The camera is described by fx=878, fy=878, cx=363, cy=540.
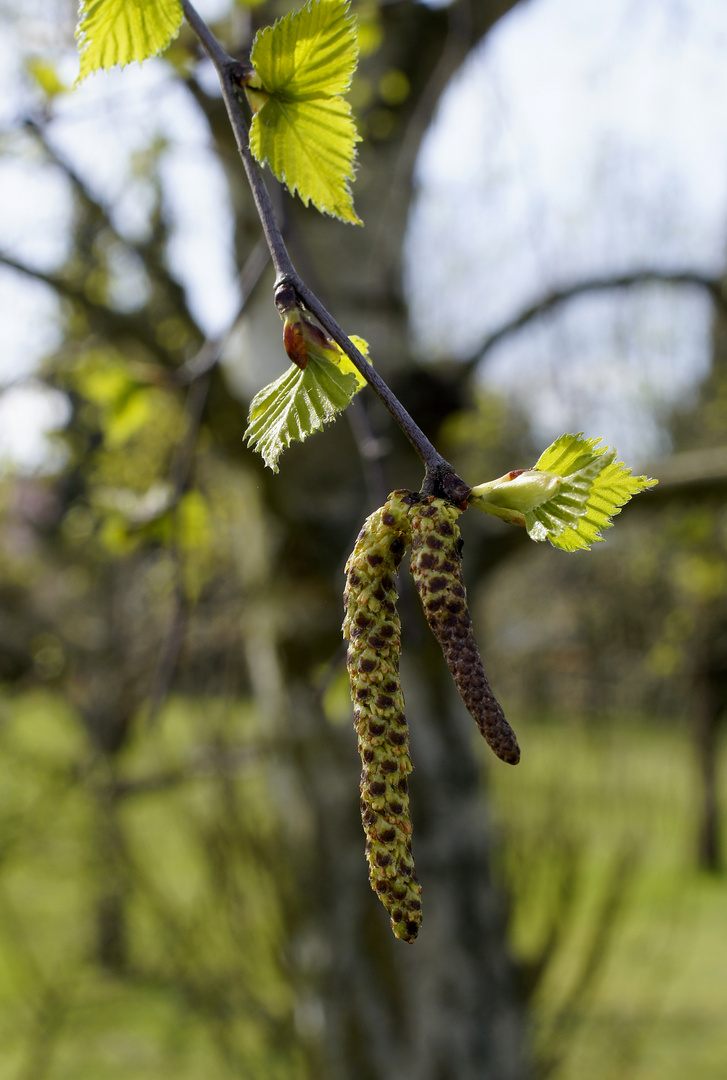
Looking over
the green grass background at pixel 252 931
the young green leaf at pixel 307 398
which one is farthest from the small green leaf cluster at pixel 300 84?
the green grass background at pixel 252 931

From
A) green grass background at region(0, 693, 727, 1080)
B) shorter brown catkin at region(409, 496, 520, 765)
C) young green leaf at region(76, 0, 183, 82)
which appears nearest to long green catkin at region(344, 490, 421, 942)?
shorter brown catkin at region(409, 496, 520, 765)

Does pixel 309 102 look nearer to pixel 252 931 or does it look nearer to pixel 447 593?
pixel 447 593

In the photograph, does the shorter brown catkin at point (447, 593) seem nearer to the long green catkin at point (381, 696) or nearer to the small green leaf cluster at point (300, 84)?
the long green catkin at point (381, 696)

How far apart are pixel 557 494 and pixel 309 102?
0.25 m

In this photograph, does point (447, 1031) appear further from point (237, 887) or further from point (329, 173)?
point (329, 173)

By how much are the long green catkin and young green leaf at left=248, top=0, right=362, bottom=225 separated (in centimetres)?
19

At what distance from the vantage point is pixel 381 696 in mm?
358

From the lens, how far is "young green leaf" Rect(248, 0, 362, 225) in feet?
1.46

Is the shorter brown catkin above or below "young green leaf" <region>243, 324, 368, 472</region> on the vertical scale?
below

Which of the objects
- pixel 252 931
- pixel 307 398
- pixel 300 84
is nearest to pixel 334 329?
pixel 307 398

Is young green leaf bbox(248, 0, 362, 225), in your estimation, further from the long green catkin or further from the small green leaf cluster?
the long green catkin

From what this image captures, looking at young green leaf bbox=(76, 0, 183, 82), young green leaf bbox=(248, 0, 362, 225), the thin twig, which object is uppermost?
young green leaf bbox=(76, 0, 183, 82)

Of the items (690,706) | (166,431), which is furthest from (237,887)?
(690,706)

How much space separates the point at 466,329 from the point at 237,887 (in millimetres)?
2983
